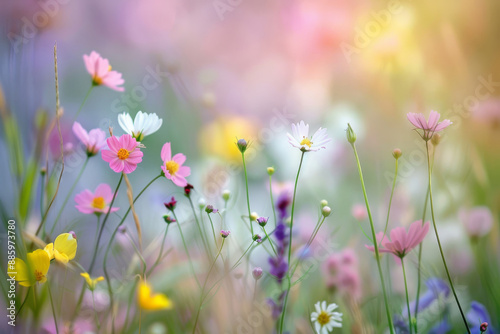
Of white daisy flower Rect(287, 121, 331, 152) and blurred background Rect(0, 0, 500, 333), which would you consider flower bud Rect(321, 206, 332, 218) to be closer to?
white daisy flower Rect(287, 121, 331, 152)

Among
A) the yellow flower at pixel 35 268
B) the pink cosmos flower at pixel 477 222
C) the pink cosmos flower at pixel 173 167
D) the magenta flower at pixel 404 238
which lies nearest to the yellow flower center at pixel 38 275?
the yellow flower at pixel 35 268

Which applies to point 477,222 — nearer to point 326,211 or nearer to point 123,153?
point 326,211

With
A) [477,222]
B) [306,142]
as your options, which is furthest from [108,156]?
[477,222]

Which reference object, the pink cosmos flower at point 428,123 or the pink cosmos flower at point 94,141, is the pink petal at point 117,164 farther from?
the pink cosmos flower at point 428,123

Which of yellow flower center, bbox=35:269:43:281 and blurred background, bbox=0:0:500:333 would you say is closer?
yellow flower center, bbox=35:269:43:281

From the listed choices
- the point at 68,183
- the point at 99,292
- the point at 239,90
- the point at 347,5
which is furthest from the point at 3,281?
the point at 347,5

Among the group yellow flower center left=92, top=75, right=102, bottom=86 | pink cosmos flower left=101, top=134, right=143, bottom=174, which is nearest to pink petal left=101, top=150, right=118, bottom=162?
pink cosmos flower left=101, top=134, right=143, bottom=174
